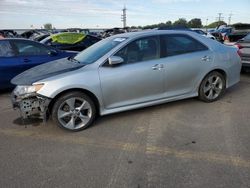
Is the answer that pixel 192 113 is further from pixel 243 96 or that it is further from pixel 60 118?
pixel 60 118

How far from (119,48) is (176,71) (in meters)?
1.18

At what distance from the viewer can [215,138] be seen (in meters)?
3.92

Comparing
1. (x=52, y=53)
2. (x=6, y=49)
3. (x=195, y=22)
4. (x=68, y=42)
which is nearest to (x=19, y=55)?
(x=6, y=49)

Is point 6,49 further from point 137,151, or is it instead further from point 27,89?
point 137,151

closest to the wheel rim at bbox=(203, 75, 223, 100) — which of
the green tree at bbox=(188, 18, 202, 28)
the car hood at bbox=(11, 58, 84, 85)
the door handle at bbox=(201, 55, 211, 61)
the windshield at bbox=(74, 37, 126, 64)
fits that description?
the door handle at bbox=(201, 55, 211, 61)

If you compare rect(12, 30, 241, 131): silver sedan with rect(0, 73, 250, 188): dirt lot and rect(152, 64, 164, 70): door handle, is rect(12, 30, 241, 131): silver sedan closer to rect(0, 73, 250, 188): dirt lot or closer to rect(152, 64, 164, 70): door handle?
rect(152, 64, 164, 70): door handle

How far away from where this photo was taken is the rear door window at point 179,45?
16.1 ft

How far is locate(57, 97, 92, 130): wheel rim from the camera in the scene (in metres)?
4.22

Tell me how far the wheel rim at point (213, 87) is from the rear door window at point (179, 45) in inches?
26.3

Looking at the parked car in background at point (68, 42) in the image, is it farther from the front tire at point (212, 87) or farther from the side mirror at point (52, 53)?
the front tire at point (212, 87)

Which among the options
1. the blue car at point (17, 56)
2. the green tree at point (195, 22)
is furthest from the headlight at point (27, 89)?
the green tree at point (195, 22)

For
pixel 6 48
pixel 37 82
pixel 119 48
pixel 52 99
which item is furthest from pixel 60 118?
pixel 6 48

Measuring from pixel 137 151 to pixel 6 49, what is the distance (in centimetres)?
480

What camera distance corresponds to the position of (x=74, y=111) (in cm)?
428
